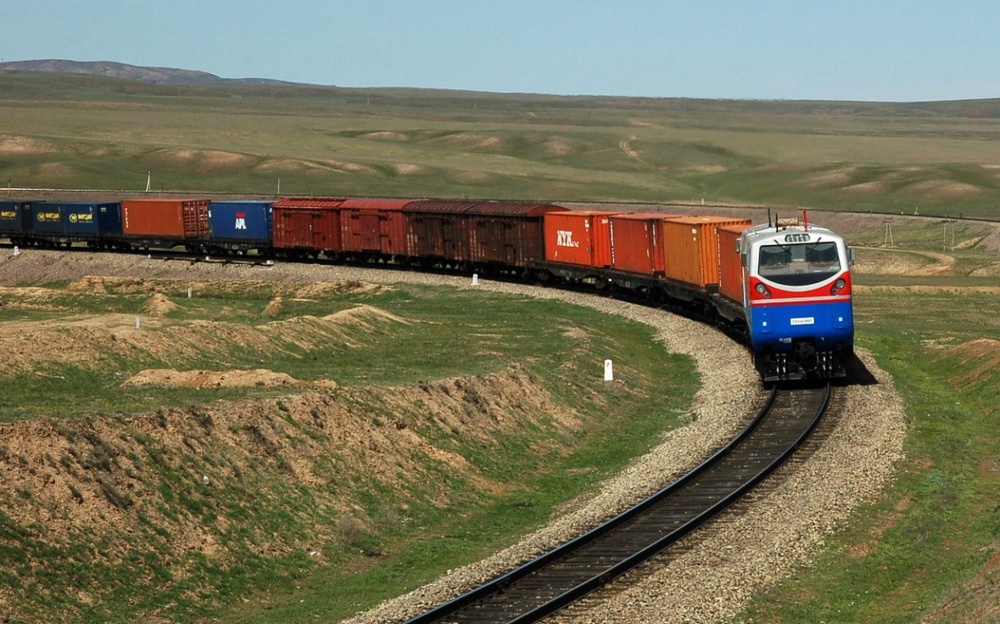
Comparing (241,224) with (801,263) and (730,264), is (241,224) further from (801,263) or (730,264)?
(801,263)

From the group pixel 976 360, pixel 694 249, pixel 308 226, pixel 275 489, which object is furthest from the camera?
pixel 308 226

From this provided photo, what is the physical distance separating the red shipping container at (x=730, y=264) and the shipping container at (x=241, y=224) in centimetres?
4017

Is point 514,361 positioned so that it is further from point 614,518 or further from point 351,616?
point 351,616

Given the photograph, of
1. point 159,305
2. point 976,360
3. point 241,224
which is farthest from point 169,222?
point 976,360

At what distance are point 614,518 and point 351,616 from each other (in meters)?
5.37

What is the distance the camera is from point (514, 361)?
1404 inches

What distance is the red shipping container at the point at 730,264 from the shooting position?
1426 inches

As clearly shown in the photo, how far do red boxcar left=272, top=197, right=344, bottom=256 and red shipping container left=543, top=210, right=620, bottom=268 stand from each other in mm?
16248

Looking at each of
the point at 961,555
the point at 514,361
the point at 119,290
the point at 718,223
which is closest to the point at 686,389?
the point at 514,361

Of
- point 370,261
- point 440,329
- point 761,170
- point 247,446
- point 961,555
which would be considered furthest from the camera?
point 761,170

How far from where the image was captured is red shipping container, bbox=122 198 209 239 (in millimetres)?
77125

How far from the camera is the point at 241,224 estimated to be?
7644cm

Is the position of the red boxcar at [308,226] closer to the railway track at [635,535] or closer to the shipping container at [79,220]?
the shipping container at [79,220]

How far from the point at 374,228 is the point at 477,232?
825 centimetres
